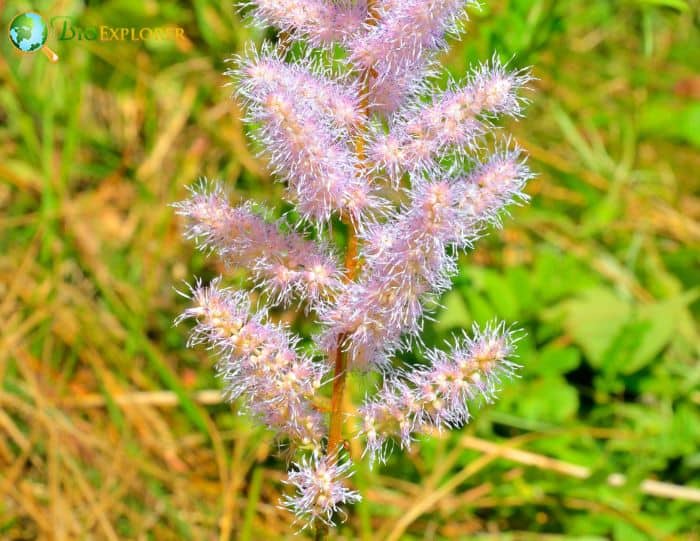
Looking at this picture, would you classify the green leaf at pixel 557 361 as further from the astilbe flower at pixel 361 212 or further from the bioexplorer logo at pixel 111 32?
the bioexplorer logo at pixel 111 32

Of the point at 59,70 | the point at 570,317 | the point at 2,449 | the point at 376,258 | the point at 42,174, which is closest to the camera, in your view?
the point at 376,258

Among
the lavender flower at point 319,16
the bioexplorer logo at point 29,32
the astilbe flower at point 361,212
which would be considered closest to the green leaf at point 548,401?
the astilbe flower at point 361,212

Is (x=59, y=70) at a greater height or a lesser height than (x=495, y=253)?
greater

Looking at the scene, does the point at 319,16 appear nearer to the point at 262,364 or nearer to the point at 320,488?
the point at 262,364

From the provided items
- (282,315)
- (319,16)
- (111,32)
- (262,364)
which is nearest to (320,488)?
(262,364)

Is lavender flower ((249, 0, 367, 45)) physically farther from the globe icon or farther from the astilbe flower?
the globe icon

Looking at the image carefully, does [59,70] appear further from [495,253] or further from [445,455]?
[445,455]

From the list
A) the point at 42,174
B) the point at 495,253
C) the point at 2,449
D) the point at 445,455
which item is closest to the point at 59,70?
the point at 42,174
